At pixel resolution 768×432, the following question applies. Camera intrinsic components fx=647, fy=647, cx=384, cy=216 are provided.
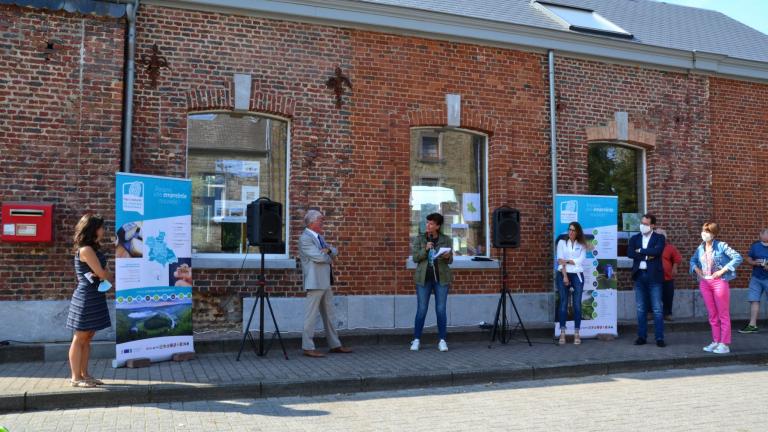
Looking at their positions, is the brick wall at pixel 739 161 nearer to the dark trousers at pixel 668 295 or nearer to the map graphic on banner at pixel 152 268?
the dark trousers at pixel 668 295

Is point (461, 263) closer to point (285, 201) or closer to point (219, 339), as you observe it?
point (285, 201)

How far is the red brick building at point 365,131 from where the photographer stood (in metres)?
8.80

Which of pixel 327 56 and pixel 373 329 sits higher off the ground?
pixel 327 56

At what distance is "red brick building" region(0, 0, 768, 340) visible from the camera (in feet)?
28.9

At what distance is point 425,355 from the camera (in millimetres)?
8633

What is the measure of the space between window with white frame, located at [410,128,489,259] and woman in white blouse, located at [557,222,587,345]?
180 centimetres

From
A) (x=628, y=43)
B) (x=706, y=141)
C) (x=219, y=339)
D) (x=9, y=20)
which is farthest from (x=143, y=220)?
(x=706, y=141)

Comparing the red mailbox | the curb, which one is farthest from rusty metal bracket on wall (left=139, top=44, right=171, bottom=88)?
the curb

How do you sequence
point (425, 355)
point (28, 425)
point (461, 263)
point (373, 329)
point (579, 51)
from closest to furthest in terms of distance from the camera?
point (28, 425), point (425, 355), point (373, 329), point (461, 263), point (579, 51)

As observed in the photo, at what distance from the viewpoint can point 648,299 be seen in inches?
384

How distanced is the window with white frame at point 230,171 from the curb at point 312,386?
11.5 ft

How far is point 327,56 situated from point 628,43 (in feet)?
18.9

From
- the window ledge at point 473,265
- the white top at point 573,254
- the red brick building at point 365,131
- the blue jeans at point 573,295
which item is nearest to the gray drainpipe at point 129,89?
the red brick building at point 365,131

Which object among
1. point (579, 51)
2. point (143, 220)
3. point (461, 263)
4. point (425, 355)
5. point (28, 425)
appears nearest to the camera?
point (28, 425)
